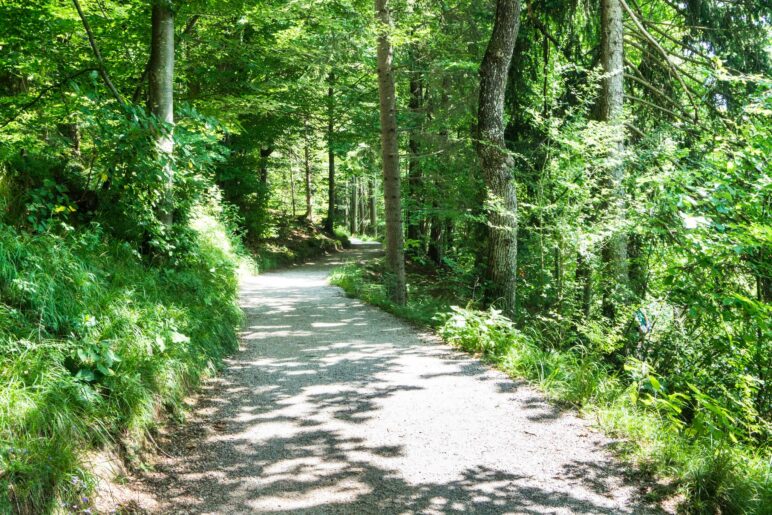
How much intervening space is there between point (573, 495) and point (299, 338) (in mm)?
5365

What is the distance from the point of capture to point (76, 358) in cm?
403

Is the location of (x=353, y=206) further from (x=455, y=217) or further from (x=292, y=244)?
(x=455, y=217)

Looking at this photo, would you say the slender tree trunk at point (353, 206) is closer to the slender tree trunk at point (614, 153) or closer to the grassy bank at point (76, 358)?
the slender tree trunk at point (614, 153)

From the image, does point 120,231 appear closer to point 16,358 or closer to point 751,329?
point 16,358

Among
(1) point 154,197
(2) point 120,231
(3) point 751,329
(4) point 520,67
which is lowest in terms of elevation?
(3) point 751,329

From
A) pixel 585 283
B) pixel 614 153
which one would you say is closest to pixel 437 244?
pixel 585 283

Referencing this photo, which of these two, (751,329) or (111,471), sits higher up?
(751,329)

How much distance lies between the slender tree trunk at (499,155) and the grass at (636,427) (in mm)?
1103

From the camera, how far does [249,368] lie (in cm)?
673

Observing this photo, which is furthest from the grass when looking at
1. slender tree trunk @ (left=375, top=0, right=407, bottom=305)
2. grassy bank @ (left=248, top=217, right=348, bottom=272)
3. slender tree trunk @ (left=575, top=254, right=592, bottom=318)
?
grassy bank @ (left=248, top=217, right=348, bottom=272)

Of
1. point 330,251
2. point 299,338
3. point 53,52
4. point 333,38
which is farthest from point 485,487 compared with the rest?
point 330,251

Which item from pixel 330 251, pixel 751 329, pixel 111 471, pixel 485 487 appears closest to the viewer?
pixel 111 471

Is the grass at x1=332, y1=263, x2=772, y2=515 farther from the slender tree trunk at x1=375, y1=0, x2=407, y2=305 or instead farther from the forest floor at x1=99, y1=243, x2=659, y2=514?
the slender tree trunk at x1=375, y1=0, x2=407, y2=305

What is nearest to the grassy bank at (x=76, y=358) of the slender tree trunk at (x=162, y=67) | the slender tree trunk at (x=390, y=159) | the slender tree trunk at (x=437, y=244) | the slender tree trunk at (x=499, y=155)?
the slender tree trunk at (x=162, y=67)
